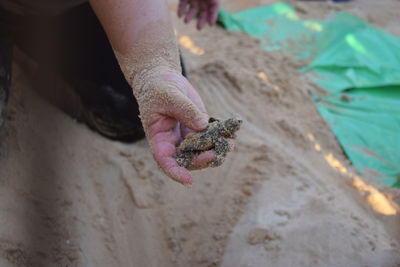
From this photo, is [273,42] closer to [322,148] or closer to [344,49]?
[344,49]

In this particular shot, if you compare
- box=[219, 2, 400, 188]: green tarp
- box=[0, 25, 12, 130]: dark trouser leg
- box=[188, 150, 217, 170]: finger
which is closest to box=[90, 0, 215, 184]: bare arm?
box=[188, 150, 217, 170]: finger

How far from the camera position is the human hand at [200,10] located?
2.06 metres

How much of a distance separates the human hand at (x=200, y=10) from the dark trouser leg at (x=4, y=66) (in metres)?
0.87

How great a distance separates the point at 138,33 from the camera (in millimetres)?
1190

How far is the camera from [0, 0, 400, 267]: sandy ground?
129 centimetres

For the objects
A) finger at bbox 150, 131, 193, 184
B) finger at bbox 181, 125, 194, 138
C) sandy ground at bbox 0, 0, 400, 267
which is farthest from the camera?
sandy ground at bbox 0, 0, 400, 267

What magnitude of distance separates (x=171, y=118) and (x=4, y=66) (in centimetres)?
63

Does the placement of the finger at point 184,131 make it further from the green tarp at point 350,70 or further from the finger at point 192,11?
the finger at point 192,11

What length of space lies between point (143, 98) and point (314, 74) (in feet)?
4.68

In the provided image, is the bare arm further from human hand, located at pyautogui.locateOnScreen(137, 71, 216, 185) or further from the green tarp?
the green tarp

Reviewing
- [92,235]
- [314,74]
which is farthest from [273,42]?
[92,235]

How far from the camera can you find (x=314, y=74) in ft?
7.59

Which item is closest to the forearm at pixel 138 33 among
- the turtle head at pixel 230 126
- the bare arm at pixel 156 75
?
the bare arm at pixel 156 75

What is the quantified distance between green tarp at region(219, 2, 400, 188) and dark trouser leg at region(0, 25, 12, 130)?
1.35 metres
